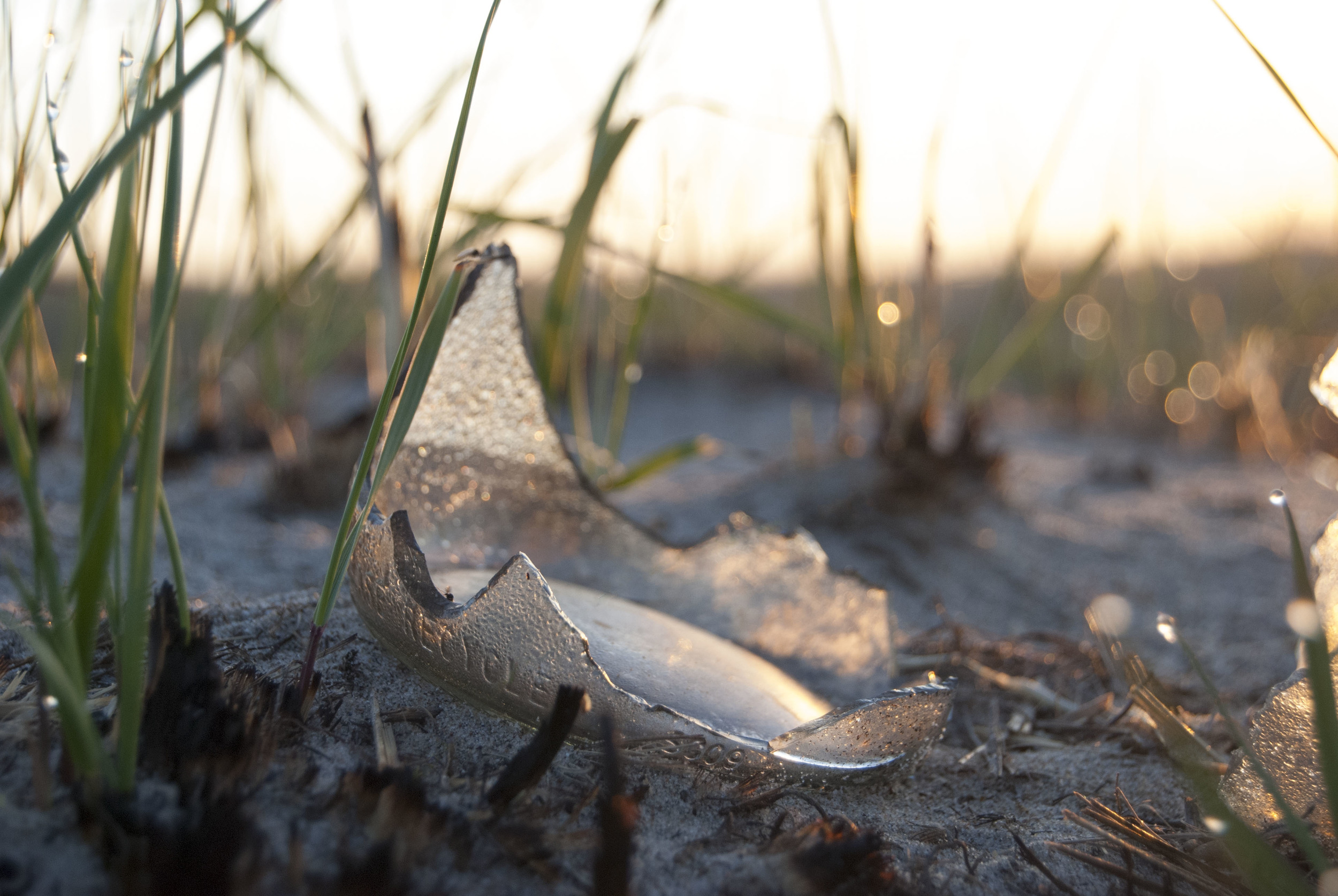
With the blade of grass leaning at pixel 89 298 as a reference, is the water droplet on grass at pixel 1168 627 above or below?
below

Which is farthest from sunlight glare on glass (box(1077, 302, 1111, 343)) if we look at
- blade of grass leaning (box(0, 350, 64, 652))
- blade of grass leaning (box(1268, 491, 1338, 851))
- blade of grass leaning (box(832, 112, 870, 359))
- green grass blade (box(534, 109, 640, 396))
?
blade of grass leaning (box(0, 350, 64, 652))

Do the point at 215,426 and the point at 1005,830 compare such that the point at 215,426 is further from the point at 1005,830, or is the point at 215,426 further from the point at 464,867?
the point at 1005,830

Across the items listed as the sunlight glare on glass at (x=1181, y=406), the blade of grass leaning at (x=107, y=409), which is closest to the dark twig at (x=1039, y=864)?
the blade of grass leaning at (x=107, y=409)

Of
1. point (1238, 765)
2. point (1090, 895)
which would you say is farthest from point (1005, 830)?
point (1238, 765)

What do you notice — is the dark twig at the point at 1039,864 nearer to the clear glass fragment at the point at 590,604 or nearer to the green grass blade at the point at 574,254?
the clear glass fragment at the point at 590,604

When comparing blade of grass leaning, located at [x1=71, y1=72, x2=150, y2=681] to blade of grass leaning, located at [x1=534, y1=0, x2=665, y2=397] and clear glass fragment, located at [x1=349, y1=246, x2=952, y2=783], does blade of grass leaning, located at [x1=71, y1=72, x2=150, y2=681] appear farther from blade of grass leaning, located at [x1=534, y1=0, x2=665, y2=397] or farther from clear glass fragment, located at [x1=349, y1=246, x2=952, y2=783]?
blade of grass leaning, located at [x1=534, y1=0, x2=665, y2=397]

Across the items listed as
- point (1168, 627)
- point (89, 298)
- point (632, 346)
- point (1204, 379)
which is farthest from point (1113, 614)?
point (1204, 379)
